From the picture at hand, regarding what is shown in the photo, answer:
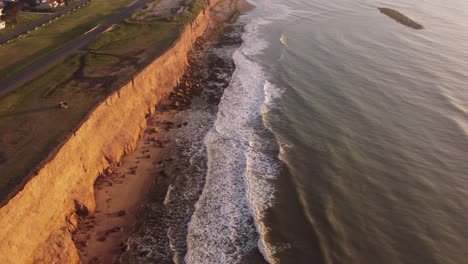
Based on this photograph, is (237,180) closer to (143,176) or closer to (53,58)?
(143,176)

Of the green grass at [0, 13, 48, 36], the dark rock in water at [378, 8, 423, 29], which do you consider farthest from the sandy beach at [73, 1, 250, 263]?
the dark rock in water at [378, 8, 423, 29]

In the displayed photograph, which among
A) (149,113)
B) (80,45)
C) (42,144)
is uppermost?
(80,45)

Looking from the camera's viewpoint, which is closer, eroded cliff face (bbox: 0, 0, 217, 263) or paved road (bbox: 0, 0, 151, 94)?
eroded cliff face (bbox: 0, 0, 217, 263)

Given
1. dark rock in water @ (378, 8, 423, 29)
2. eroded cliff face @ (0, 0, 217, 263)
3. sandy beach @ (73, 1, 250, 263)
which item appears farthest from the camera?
dark rock in water @ (378, 8, 423, 29)

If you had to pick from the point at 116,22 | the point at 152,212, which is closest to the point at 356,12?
the point at 116,22

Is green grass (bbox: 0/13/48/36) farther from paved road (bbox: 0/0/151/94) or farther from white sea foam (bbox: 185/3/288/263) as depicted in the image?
white sea foam (bbox: 185/3/288/263)

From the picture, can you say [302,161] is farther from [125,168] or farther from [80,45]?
[80,45]

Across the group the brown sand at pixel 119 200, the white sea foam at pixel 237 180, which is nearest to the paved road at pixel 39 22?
the brown sand at pixel 119 200
